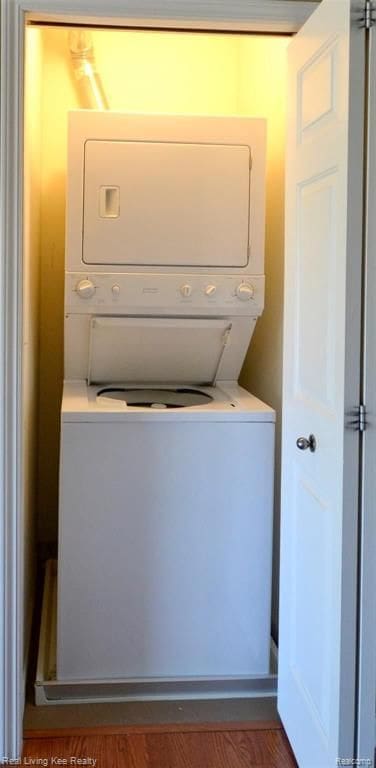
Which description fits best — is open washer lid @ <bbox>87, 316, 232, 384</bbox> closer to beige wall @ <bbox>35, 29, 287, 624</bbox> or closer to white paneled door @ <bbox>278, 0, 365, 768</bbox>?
beige wall @ <bbox>35, 29, 287, 624</bbox>

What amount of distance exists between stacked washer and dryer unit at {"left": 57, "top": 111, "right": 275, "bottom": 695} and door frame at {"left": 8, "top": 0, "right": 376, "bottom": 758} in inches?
12.7

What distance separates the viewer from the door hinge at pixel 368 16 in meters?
1.46

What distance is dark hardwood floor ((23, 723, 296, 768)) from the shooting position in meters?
1.98

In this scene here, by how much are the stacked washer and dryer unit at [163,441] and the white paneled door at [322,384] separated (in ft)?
0.92

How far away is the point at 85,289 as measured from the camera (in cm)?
246

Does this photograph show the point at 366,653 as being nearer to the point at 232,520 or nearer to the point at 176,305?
the point at 232,520

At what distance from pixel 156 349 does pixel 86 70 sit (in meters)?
1.27

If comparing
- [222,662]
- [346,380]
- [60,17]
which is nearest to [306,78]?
[60,17]

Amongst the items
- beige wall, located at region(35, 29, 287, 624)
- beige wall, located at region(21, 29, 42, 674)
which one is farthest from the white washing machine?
beige wall, located at region(35, 29, 287, 624)

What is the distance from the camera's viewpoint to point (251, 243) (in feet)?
8.33

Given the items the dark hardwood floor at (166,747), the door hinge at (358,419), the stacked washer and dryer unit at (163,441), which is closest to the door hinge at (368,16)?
the door hinge at (358,419)

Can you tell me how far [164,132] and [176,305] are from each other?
0.60m

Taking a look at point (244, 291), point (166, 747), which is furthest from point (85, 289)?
point (166, 747)

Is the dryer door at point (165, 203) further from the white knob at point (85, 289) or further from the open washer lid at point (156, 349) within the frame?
the open washer lid at point (156, 349)
